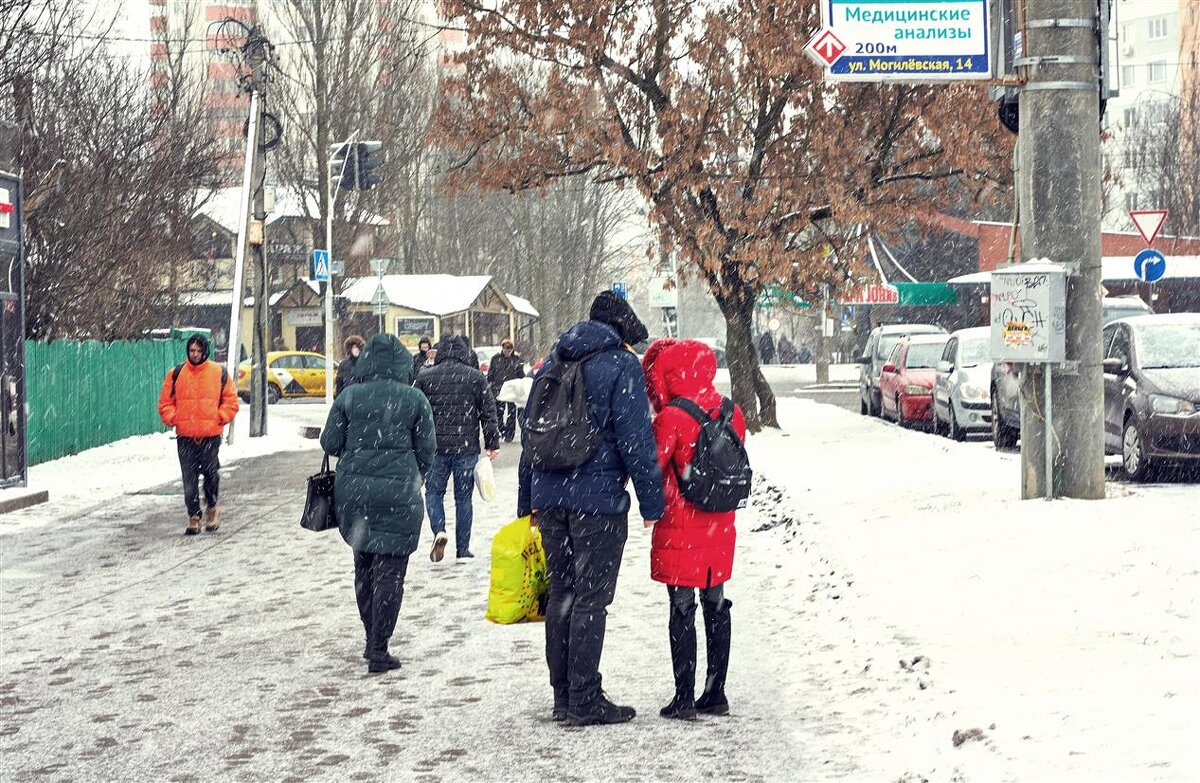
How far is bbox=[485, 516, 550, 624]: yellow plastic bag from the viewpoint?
7.17 meters

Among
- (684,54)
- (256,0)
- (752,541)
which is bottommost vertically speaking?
(752,541)

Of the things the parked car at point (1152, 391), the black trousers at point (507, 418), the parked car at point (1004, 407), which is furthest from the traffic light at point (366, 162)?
the parked car at point (1152, 391)

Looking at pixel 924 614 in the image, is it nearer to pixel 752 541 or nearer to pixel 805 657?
pixel 805 657

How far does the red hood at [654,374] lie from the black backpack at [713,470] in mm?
149

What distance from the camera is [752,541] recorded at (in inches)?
531

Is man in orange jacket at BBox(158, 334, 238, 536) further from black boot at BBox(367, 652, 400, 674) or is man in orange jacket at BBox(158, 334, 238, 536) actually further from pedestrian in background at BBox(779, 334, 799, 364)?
pedestrian in background at BBox(779, 334, 799, 364)

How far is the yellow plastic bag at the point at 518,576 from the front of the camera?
7.17 meters

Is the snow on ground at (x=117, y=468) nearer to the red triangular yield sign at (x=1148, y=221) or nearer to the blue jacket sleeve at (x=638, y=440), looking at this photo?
the blue jacket sleeve at (x=638, y=440)

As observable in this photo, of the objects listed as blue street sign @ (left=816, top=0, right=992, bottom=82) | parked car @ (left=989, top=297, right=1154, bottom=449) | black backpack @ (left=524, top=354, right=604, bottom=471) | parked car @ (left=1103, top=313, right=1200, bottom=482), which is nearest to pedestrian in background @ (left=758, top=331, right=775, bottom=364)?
parked car @ (left=989, top=297, right=1154, bottom=449)

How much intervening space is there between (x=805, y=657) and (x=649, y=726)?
1630 millimetres

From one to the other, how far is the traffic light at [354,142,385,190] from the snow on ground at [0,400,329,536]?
4.86 meters

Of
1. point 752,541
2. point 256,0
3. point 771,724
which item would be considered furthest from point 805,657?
point 256,0

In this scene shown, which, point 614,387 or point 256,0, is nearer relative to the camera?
point 614,387

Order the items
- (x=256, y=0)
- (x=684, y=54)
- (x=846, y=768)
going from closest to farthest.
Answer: (x=846, y=768)
(x=684, y=54)
(x=256, y=0)
